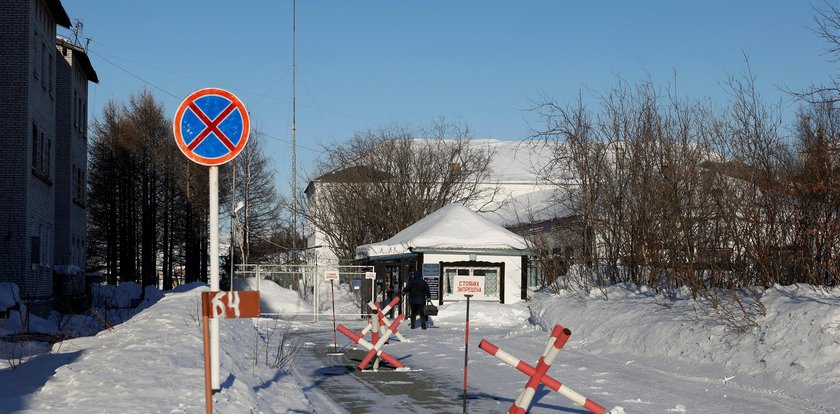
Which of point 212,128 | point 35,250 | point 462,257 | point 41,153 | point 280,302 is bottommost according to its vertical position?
point 280,302

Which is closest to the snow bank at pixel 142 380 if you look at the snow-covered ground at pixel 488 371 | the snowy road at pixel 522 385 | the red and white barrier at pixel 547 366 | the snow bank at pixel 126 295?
the snow-covered ground at pixel 488 371

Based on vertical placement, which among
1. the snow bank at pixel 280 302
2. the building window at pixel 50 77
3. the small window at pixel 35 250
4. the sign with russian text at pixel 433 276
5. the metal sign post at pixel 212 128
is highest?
the building window at pixel 50 77

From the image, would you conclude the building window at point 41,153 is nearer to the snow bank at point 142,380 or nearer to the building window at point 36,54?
the building window at point 36,54

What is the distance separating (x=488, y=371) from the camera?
1809cm

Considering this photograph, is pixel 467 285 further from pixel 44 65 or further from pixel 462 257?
pixel 462 257

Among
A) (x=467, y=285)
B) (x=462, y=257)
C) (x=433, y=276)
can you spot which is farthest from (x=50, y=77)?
(x=467, y=285)

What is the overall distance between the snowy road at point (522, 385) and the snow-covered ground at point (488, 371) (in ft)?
0.08

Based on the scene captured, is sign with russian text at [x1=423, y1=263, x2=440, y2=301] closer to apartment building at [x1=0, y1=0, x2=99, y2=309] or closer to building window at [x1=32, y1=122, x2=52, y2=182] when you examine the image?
apartment building at [x1=0, y1=0, x2=99, y2=309]

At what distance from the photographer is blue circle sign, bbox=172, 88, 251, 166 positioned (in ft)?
35.0

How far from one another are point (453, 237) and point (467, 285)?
27.3 metres

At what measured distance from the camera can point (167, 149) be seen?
221 ft

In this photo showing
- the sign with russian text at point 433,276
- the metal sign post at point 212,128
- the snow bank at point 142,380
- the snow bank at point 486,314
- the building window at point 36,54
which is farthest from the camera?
the sign with russian text at point 433,276

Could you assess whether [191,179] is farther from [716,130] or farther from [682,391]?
[682,391]

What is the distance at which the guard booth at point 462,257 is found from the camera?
40.8 meters
